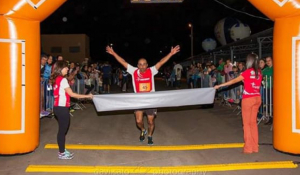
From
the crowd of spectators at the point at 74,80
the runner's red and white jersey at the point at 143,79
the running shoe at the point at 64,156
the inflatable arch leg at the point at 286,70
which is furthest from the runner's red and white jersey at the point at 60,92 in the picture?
the inflatable arch leg at the point at 286,70

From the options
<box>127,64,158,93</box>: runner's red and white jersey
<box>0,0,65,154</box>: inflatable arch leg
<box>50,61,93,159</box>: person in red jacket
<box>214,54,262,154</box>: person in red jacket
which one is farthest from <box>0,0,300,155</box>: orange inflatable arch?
<box>127,64,158,93</box>: runner's red and white jersey

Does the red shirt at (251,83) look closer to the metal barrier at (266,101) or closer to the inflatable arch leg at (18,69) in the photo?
the metal barrier at (266,101)

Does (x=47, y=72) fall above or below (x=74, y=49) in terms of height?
below

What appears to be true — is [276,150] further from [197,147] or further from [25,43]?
[25,43]

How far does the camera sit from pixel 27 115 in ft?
21.7

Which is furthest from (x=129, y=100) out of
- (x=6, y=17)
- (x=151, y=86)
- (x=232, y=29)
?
(x=232, y=29)

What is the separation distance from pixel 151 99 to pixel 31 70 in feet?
8.42

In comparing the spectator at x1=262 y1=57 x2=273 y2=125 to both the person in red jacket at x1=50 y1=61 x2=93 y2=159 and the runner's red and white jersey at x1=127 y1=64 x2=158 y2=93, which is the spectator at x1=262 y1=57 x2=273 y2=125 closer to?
the runner's red and white jersey at x1=127 y1=64 x2=158 y2=93

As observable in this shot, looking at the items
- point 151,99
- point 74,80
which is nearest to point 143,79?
point 151,99

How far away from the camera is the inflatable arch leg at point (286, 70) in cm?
646

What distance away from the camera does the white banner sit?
7293 mm

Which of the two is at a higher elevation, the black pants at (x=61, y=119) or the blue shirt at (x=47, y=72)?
the blue shirt at (x=47, y=72)

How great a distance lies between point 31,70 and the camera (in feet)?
21.8

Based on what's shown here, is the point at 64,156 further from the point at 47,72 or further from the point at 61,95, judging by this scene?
the point at 47,72
